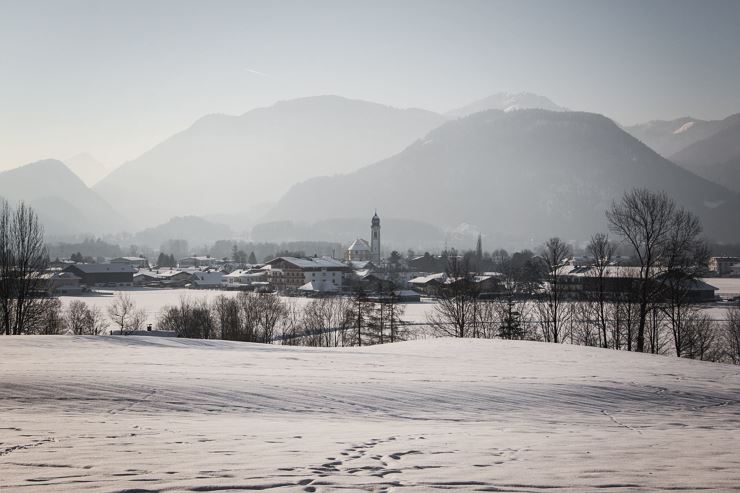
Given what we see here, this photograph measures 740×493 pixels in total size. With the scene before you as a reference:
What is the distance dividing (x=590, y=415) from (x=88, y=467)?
36.5 feet

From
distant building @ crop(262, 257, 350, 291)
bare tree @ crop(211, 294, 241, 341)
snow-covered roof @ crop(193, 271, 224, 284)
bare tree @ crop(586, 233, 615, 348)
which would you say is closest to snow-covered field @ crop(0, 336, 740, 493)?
bare tree @ crop(586, 233, 615, 348)

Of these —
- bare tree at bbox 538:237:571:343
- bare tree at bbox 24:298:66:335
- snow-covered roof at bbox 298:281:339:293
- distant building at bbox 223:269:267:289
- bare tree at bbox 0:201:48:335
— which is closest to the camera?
bare tree at bbox 538:237:571:343

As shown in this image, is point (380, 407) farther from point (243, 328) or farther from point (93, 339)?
point (243, 328)

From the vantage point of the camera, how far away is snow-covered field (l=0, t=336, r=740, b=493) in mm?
7523

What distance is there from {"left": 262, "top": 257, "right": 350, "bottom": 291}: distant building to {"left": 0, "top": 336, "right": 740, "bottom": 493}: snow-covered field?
341 ft

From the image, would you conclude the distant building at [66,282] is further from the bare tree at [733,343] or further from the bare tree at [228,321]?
the bare tree at [733,343]

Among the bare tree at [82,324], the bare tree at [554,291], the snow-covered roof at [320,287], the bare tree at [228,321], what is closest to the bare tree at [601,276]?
the bare tree at [554,291]

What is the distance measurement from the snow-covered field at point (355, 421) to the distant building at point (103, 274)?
122 meters

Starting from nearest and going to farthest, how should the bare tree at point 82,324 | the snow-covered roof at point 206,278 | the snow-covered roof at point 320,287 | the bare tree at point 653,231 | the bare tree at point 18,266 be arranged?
1. the bare tree at point 653,231
2. the bare tree at point 18,266
3. the bare tree at point 82,324
4. the snow-covered roof at point 320,287
5. the snow-covered roof at point 206,278

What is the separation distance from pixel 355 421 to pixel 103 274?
140 m

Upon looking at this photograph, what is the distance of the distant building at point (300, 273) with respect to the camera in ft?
424

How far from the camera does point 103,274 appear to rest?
13612 centimetres

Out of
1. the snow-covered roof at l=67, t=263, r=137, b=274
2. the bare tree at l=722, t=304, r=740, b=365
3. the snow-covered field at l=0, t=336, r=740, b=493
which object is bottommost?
the bare tree at l=722, t=304, r=740, b=365

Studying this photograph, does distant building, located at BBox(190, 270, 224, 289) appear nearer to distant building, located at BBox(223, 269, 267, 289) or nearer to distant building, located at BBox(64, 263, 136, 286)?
distant building, located at BBox(223, 269, 267, 289)
